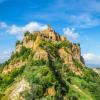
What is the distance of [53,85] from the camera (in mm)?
183875

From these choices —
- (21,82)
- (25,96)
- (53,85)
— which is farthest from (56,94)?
(25,96)

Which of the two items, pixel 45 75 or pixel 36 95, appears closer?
pixel 36 95

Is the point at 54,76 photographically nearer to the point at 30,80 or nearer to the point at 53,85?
the point at 53,85

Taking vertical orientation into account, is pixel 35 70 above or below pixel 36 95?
above

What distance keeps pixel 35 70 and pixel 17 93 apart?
92.3 feet

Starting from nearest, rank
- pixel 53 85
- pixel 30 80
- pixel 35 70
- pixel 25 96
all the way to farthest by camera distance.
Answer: pixel 25 96
pixel 30 80
pixel 53 85
pixel 35 70

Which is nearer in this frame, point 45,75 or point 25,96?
point 25,96

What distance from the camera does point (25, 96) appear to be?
149m

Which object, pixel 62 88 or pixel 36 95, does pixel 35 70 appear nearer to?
pixel 62 88

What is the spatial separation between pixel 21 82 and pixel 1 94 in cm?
1230

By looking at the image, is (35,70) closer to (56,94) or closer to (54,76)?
(54,76)

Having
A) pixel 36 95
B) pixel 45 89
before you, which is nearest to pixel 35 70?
pixel 45 89

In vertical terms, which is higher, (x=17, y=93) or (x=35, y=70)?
(x=35, y=70)

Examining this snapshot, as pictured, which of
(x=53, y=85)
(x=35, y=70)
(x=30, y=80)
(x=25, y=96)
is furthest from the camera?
(x=35, y=70)
